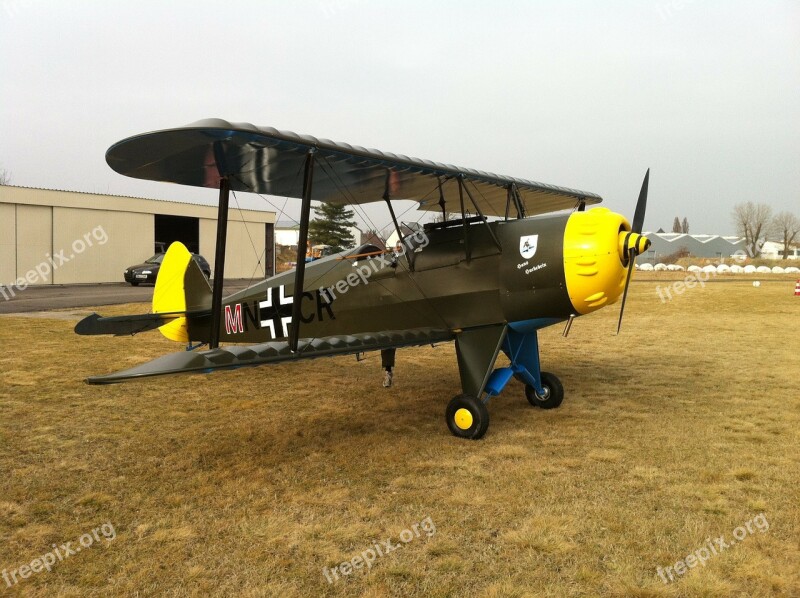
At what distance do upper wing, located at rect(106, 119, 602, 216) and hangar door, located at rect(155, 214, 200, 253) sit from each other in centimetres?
3377

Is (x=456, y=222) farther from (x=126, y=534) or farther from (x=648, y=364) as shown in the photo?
(x=648, y=364)

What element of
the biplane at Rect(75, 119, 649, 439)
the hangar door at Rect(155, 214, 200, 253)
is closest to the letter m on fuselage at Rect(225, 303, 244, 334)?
the biplane at Rect(75, 119, 649, 439)

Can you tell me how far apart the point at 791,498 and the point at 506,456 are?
2.03m

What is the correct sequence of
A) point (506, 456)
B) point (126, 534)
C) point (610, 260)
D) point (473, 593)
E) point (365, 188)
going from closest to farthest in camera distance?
point (473, 593), point (126, 534), point (506, 456), point (610, 260), point (365, 188)

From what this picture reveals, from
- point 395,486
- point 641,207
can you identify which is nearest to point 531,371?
point 641,207

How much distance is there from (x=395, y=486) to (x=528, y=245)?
2.70 meters

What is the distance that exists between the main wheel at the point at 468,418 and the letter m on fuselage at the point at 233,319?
11.6 feet

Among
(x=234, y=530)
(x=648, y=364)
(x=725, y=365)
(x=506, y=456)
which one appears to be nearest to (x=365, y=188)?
(x=506, y=456)

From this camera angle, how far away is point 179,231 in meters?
41.5

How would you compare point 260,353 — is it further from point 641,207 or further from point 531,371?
point 641,207

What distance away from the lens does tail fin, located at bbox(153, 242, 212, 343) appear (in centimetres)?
792

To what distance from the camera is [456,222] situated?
593 centimetres

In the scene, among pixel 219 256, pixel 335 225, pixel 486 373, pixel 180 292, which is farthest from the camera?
pixel 335 225

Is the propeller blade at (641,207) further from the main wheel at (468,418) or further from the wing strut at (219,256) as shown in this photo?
the wing strut at (219,256)
